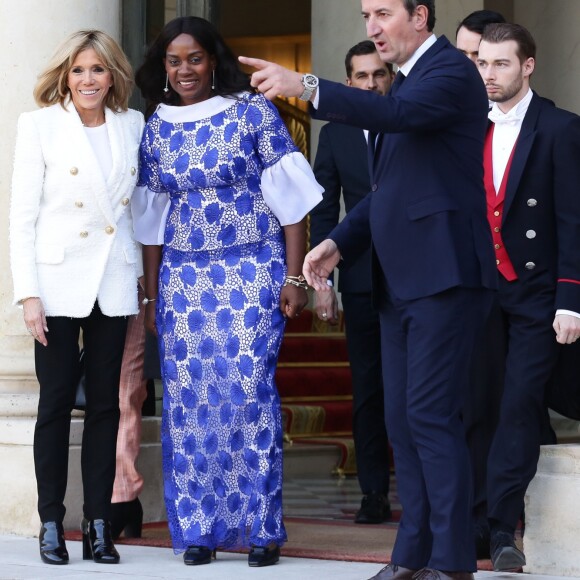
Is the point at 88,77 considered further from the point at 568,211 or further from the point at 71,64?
the point at 568,211

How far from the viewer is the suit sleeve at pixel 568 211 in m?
4.46

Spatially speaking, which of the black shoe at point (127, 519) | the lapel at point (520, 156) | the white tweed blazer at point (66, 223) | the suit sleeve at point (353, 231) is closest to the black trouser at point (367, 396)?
the black shoe at point (127, 519)

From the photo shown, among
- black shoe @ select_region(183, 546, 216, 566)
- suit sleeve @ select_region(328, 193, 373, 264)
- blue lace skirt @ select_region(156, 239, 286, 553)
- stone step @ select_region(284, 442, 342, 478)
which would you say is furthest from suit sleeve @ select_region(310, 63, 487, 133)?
stone step @ select_region(284, 442, 342, 478)

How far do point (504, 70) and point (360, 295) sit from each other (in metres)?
1.42

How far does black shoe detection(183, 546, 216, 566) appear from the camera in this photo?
487 centimetres

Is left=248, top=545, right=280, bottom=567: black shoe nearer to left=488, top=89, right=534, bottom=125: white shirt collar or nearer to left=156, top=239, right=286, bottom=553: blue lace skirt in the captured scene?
left=156, top=239, right=286, bottom=553: blue lace skirt

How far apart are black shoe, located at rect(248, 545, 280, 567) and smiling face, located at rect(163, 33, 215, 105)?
4.85ft

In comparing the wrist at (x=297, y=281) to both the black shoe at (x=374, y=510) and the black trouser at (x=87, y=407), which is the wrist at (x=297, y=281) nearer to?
the black trouser at (x=87, y=407)

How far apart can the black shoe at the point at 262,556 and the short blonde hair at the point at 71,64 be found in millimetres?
1540

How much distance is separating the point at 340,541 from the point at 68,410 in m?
1.13

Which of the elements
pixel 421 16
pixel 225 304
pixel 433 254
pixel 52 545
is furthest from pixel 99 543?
pixel 421 16

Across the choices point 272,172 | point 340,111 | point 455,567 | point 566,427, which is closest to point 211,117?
point 272,172

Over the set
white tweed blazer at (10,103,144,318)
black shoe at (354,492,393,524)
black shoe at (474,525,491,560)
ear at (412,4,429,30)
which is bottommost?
black shoe at (354,492,393,524)

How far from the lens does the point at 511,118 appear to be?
471cm
